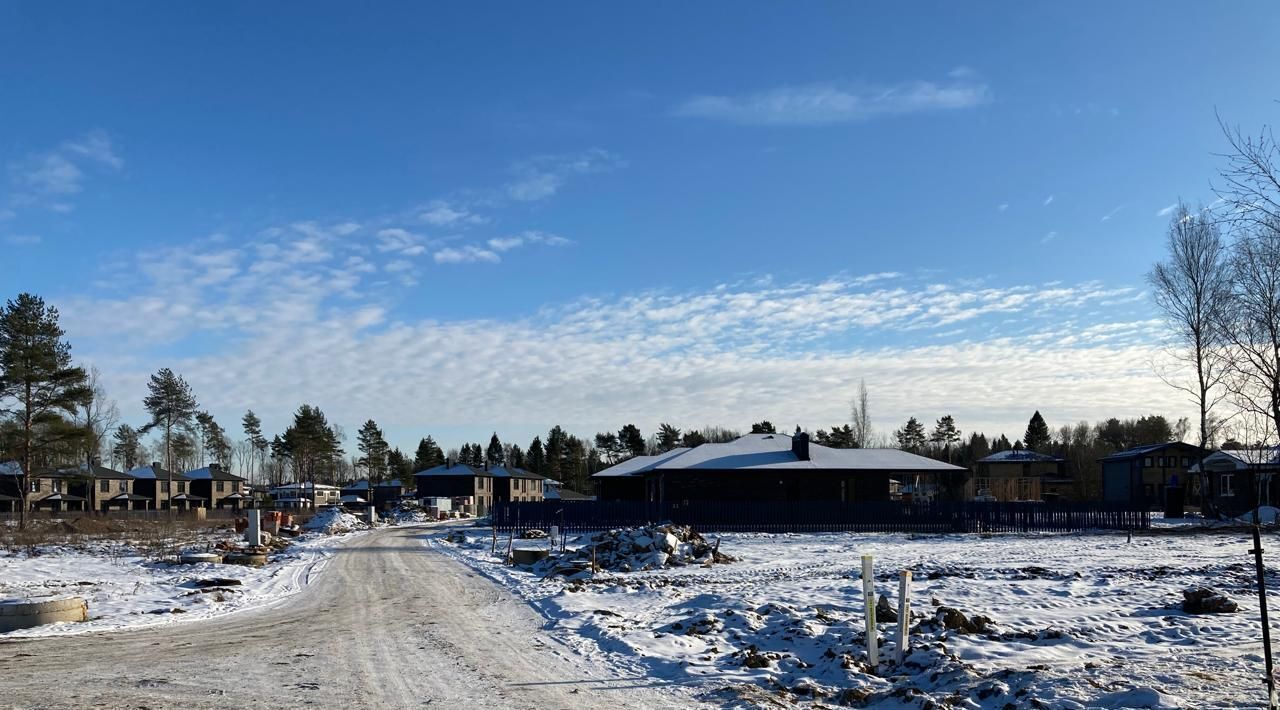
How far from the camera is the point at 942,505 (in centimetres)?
3956

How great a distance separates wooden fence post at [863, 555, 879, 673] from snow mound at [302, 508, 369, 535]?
140 ft

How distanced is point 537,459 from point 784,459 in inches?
3825

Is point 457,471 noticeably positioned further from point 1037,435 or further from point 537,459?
point 1037,435

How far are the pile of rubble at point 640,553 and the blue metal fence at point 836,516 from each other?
449 inches

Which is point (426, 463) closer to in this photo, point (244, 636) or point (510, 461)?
point (510, 461)

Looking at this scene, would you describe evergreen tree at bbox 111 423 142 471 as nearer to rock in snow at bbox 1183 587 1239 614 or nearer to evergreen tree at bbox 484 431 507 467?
evergreen tree at bbox 484 431 507 467

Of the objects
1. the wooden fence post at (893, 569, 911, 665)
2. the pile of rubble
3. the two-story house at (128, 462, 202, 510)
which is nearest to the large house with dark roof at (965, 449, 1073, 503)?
the pile of rubble

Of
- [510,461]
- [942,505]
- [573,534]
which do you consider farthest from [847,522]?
[510,461]

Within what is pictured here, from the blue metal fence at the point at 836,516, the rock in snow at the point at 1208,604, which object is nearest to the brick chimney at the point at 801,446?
the blue metal fence at the point at 836,516

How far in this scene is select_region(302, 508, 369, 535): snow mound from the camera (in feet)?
164

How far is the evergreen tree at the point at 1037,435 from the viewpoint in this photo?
119438 millimetres

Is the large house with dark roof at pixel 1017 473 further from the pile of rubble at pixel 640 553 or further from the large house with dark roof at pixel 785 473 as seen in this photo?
the pile of rubble at pixel 640 553

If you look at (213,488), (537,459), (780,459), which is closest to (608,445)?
(537,459)

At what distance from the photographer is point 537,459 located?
138250 millimetres
